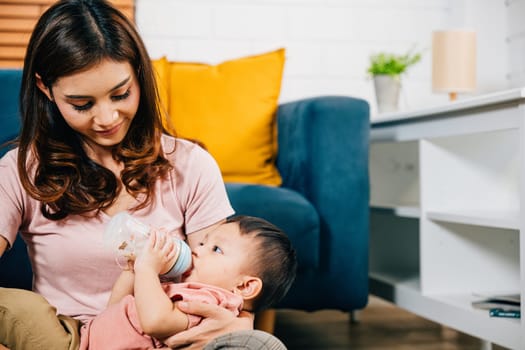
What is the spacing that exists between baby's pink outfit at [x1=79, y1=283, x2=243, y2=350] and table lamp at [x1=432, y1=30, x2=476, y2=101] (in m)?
1.57

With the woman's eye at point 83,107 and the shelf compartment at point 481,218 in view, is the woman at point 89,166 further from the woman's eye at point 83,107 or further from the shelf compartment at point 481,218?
the shelf compartment at point 481,218

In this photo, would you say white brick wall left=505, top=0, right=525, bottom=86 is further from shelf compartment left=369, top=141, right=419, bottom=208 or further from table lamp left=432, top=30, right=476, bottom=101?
shelf compartment left=369, top=141, right=419, bottom=208

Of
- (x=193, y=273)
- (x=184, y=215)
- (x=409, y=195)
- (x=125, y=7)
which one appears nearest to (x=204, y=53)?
(x=125, y=7)

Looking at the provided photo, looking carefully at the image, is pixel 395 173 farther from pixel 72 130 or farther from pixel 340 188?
pixel 72 130

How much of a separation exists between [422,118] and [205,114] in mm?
722

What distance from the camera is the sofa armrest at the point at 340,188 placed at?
1900 millimetres

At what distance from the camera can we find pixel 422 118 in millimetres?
2053

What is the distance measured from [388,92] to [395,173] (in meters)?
0.38

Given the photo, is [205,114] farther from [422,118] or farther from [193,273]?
[193,273]

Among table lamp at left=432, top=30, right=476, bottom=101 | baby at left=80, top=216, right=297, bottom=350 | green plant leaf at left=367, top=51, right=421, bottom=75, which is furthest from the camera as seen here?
green plant leaf at left=367, top=51, right=421, bottom=75

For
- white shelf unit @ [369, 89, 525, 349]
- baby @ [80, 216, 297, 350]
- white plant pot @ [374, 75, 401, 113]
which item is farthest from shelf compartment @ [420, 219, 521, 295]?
baby @ [80, 216, 297, 350]

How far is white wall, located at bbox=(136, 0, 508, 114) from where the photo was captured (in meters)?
2.77

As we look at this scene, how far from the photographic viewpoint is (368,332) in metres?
2.27

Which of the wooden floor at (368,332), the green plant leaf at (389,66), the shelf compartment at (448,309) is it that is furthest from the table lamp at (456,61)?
the wooden floor at (368,332)
